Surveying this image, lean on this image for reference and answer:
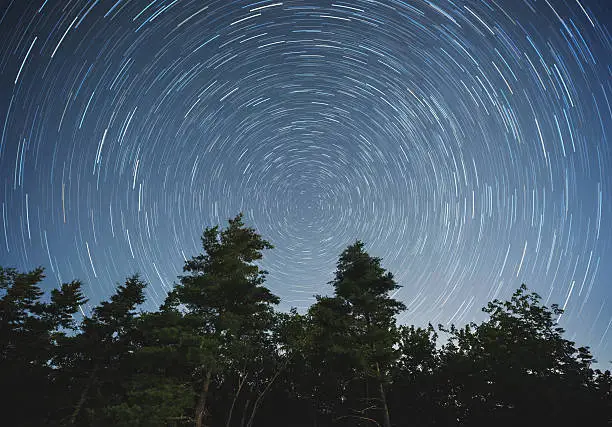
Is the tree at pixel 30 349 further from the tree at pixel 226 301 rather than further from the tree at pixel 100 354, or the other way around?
the tree at pixel 226 301

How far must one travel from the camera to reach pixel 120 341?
1750 centimetres

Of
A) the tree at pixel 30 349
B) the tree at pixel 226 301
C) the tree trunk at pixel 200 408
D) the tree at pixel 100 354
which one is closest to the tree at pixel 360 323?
the tree at pixel 226 301

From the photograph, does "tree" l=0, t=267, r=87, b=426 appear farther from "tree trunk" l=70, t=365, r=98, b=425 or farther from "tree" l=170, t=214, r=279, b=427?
"tree" l=170, t=214, r=279, b=427

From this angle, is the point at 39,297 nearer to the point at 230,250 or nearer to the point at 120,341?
the point at 120,341

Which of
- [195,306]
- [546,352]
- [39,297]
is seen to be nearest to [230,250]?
[195,306]

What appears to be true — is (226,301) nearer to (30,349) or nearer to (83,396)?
(83,396)

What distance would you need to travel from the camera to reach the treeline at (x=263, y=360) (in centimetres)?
1180

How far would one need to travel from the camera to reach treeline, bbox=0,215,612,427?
11.8m

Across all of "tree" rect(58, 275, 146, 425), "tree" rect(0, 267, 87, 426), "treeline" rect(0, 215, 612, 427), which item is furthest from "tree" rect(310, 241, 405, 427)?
"tree" rect(0, 267, 87, 426)

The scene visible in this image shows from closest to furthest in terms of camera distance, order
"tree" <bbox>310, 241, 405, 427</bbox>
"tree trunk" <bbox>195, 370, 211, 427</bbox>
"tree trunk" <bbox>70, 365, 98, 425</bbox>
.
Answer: "tree trunk" <bbox>195, 370, 211, 427</bbox> → "tree" <bbox>310, 241, 405, 427</bbox> → "tree trunk" <bbox>70, 365, 98, 425</bbox>

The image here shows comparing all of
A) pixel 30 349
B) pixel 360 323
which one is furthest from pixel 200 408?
pixel 30 349

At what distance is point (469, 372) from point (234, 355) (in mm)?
19499

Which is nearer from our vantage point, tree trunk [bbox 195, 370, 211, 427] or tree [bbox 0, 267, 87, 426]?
tree trunk [bbox 195, 370, 211, 427]

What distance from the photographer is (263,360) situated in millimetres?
17062
